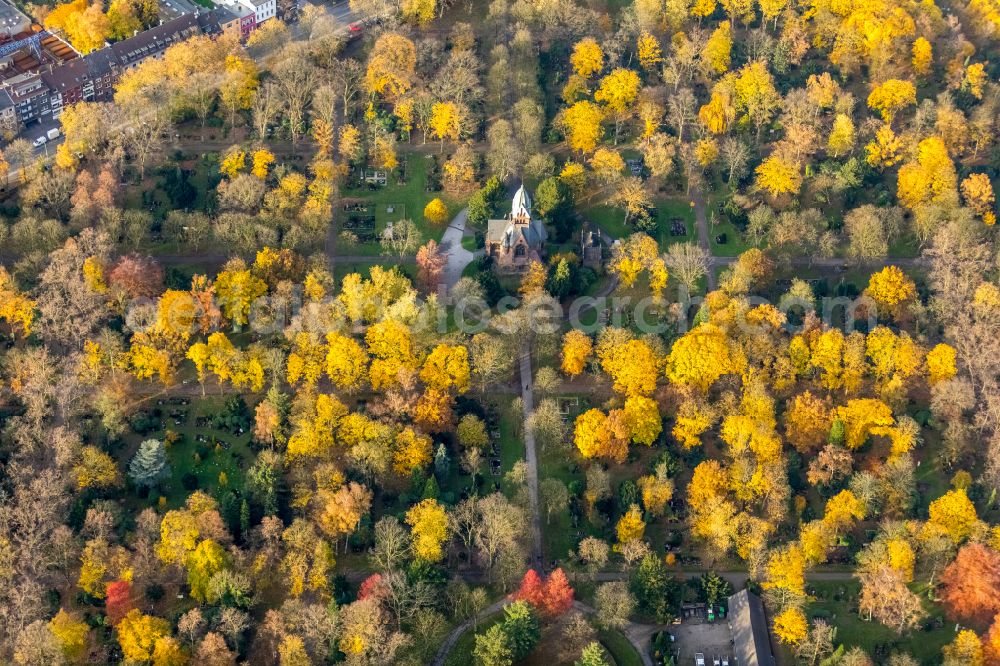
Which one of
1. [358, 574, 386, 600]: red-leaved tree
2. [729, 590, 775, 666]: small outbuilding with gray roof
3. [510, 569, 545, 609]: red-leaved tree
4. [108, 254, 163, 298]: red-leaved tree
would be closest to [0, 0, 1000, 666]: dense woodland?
[358, 574, 386, 600]: red-leaved tree

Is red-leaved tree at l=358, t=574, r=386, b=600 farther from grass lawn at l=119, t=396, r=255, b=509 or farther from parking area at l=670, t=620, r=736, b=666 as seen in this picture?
parking area at l=670, t=620, r=736, b=666

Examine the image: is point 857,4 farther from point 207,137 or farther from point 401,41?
point 207,137

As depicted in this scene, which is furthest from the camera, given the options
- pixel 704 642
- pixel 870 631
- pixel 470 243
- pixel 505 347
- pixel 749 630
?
pixel 470 243

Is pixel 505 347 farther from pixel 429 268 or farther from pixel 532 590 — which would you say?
pixel 532 590

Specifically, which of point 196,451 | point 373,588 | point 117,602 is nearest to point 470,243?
point 196,451

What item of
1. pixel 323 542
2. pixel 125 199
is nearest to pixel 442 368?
pixel 323 542

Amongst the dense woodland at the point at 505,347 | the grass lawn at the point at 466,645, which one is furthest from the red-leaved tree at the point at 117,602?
the grass lawn at the point at 466,645
